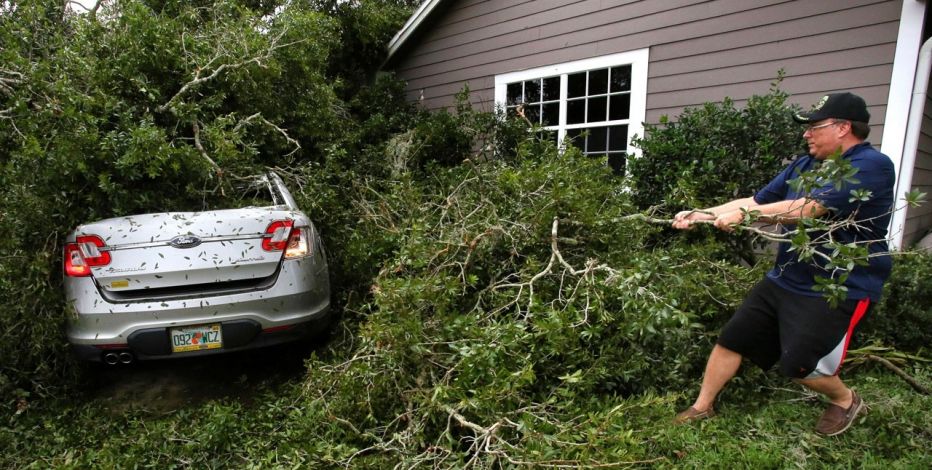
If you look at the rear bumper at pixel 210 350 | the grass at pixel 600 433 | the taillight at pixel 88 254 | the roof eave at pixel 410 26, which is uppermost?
the roof eave at pixel 410 26

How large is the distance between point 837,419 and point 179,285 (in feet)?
11.6

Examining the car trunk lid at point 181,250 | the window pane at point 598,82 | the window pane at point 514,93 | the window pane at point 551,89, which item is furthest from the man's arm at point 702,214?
the window pane at point 514,93

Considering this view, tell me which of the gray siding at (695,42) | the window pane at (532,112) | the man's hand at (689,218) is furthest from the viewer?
the window pane at (532,112)

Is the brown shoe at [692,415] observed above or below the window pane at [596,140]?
below

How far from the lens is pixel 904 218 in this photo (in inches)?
Answer: 170

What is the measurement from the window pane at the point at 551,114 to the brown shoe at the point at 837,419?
16.3ft

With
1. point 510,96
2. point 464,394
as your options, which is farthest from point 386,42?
point 464,394

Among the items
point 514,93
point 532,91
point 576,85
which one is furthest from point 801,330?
A: point 514,93

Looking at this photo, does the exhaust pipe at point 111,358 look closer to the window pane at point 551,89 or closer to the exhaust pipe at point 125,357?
the exhaust pipe at point 125,357

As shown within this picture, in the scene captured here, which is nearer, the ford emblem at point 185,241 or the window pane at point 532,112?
the ford emblem at point 185,241

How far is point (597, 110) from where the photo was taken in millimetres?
6195

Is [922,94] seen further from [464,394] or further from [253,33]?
[253,33]

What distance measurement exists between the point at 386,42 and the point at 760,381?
27.0ft

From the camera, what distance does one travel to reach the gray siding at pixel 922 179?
446cm
